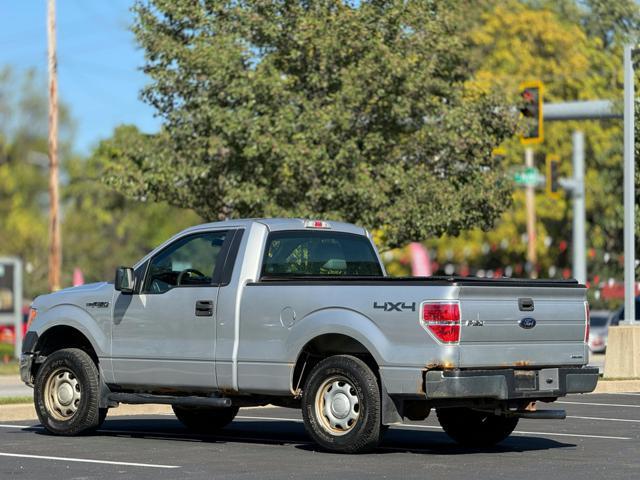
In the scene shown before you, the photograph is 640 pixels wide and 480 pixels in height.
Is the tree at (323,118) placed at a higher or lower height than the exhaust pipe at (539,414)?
higher

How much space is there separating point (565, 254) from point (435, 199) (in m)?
40.9

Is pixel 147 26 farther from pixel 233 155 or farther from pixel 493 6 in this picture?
pixel 493 6

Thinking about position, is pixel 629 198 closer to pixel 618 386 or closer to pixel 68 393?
pixel 618 386

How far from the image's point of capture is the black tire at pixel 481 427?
1331 cm

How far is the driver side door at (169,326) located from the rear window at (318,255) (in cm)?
48

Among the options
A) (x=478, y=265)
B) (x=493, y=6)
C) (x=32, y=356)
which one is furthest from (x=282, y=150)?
(x=478, y=265)

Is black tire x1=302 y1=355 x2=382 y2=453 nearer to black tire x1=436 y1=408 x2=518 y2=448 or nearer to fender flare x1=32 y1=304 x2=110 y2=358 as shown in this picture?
black tire x1=436 y1=408 x2=518 y2=448

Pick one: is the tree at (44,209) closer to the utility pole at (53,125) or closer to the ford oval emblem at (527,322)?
the utility pole at (53,125)

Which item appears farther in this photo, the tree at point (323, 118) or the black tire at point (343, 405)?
the tree at point (323, 118)

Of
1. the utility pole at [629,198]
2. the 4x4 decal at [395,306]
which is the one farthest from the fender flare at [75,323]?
the utility pole at [629,198]

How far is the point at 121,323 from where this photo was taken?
1395cm

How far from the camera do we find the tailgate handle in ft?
40.1

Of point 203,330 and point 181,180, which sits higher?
point 181,180

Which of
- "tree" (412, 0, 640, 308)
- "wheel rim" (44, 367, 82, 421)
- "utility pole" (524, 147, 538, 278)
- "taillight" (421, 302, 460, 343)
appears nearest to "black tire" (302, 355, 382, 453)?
"taillight" (421, 302, 460, 343)
